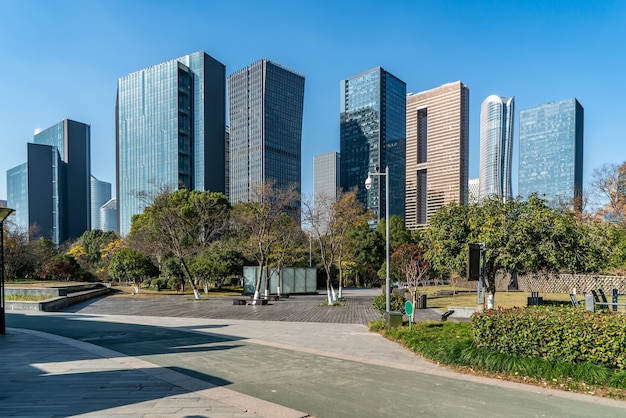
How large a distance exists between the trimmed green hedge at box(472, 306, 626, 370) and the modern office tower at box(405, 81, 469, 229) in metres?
169

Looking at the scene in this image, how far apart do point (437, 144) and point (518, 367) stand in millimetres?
195243

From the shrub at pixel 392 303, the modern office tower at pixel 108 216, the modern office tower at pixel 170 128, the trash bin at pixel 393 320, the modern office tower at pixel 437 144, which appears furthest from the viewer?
the modern office tower at pixel 108 216

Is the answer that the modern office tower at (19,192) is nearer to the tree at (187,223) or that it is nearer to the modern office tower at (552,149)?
the tree at (187,223)

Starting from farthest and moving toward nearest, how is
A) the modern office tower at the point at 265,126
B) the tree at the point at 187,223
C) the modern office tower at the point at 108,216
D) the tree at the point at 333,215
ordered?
the modern office tower at the point at 108,216 → the modern office tower at the point at 265,126 → the tree at the point at 187,223 → the tree at the point at 333,215

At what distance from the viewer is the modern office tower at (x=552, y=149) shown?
520 ft

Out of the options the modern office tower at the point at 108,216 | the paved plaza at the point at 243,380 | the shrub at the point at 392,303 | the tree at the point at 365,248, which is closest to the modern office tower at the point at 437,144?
the tree at the point at 365,248

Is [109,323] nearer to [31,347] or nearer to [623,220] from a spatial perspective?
[31,347]

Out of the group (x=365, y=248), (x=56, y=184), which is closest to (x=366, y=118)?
(x=365, y=248)

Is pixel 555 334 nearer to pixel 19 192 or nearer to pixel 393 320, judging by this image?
pixel 393 320

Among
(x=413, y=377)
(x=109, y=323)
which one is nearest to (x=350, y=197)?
(x=109, y=323)

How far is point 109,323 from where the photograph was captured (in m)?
15.1

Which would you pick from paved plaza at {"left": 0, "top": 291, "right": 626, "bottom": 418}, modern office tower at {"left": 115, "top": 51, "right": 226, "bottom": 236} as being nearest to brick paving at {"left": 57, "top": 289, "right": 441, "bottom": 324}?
paved plaza at {"left": 0, "top": 291, "right": 626, "bottom": 418}

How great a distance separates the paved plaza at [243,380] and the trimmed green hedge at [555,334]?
921 mm

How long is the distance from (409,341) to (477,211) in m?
7.59
